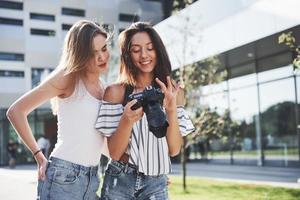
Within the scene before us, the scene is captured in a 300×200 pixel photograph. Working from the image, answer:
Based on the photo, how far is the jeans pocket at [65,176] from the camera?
283 centimetres

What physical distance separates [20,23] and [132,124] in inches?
1166

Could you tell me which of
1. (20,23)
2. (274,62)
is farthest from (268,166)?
(20,23)

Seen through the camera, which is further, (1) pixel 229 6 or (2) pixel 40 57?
(2) pixel 40 57

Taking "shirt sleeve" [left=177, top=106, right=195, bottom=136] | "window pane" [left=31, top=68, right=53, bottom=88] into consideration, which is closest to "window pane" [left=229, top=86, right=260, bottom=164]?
"window pane" [left=31, top=68, right=53, bottom=88]

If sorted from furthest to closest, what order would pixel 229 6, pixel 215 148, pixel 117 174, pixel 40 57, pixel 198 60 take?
pixel 40 57 → pixel 215 148 → pixel 229 6 → pixel 198 60 → pixel 117 174

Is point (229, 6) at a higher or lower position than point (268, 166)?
higher

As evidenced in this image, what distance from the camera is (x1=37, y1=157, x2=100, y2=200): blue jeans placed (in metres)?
2.81

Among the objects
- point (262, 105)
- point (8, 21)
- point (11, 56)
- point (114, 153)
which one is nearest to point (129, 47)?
point (114, 153)

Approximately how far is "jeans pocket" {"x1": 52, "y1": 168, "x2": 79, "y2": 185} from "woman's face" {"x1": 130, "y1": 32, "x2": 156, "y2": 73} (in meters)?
0.75

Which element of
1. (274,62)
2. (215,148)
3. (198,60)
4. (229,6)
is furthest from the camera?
(215,148)

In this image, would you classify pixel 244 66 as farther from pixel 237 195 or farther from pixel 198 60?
pixel 237 195

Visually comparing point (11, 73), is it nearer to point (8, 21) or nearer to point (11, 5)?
point (8, 21)

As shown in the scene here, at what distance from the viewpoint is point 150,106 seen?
264 centimetres

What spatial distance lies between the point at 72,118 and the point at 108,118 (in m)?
0.21
